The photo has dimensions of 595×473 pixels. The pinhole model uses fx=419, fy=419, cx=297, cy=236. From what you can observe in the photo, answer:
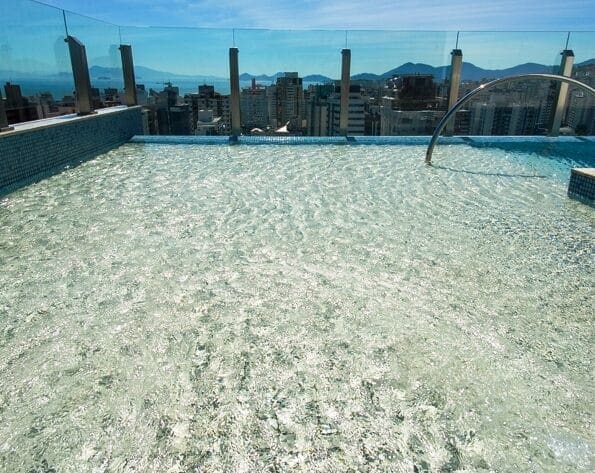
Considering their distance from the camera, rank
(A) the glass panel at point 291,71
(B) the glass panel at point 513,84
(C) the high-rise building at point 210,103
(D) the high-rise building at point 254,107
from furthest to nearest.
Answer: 1. (C) the high-rise building at point 210,103
2. (D) the high-rise building at point 254,107
3. (A) the glass panel at point 291,71
4. (B) the glass panel at point 513,84

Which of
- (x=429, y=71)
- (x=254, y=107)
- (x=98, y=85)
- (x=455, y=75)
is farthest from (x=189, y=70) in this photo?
(x=455, y=75)

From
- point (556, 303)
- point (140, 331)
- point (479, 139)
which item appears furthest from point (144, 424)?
point (479, 139)

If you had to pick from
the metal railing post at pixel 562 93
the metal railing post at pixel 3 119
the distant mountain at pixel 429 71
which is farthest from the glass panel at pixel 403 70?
the metal railing post at pixel 3 119

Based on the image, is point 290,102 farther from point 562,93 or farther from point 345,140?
point 562,93

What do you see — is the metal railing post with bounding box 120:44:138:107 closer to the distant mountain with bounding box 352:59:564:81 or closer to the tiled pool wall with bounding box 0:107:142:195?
the tiled pool wall with bounding box 0:107:142:195

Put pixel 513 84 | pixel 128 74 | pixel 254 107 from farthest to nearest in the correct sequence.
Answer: pixel 128 74 < pixel 254 107 < pixel 513 84

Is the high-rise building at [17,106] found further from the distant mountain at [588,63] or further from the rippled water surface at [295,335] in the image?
the distant mountain at [588,63]
